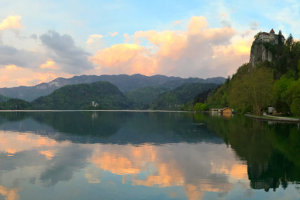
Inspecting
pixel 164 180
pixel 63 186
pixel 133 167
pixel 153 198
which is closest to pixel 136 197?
pixel 153 198

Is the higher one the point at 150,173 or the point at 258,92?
the point at 258,92

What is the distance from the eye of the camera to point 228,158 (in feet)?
99.3

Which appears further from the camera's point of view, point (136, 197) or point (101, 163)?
point (101, 163)

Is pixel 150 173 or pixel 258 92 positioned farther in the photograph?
pixel 258 92

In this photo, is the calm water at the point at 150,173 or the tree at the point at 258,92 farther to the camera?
the tree at the point at 258,92

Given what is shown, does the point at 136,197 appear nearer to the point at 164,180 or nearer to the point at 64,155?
the point at 164,180

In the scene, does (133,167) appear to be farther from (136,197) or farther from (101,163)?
(136,197)

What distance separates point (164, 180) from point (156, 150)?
14930 millimetres

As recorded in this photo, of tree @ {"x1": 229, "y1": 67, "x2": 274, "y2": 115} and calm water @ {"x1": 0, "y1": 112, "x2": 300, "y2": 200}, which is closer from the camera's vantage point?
calm water @ {"x1": 0, "y1": 112, "x2": 300, "y2": 200}

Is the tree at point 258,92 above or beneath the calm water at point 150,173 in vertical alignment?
above

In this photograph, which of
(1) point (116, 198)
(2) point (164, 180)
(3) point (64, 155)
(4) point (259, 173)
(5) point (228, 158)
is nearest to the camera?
(1) point (116, 198)

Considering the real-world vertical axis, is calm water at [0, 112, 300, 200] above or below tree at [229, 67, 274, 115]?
below

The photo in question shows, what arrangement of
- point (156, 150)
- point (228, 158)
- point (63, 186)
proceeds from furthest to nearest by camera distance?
1. point (156, 150)
2. point (228, 158)
3. point (63, 186)

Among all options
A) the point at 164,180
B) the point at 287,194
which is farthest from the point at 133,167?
the point at 287,194
